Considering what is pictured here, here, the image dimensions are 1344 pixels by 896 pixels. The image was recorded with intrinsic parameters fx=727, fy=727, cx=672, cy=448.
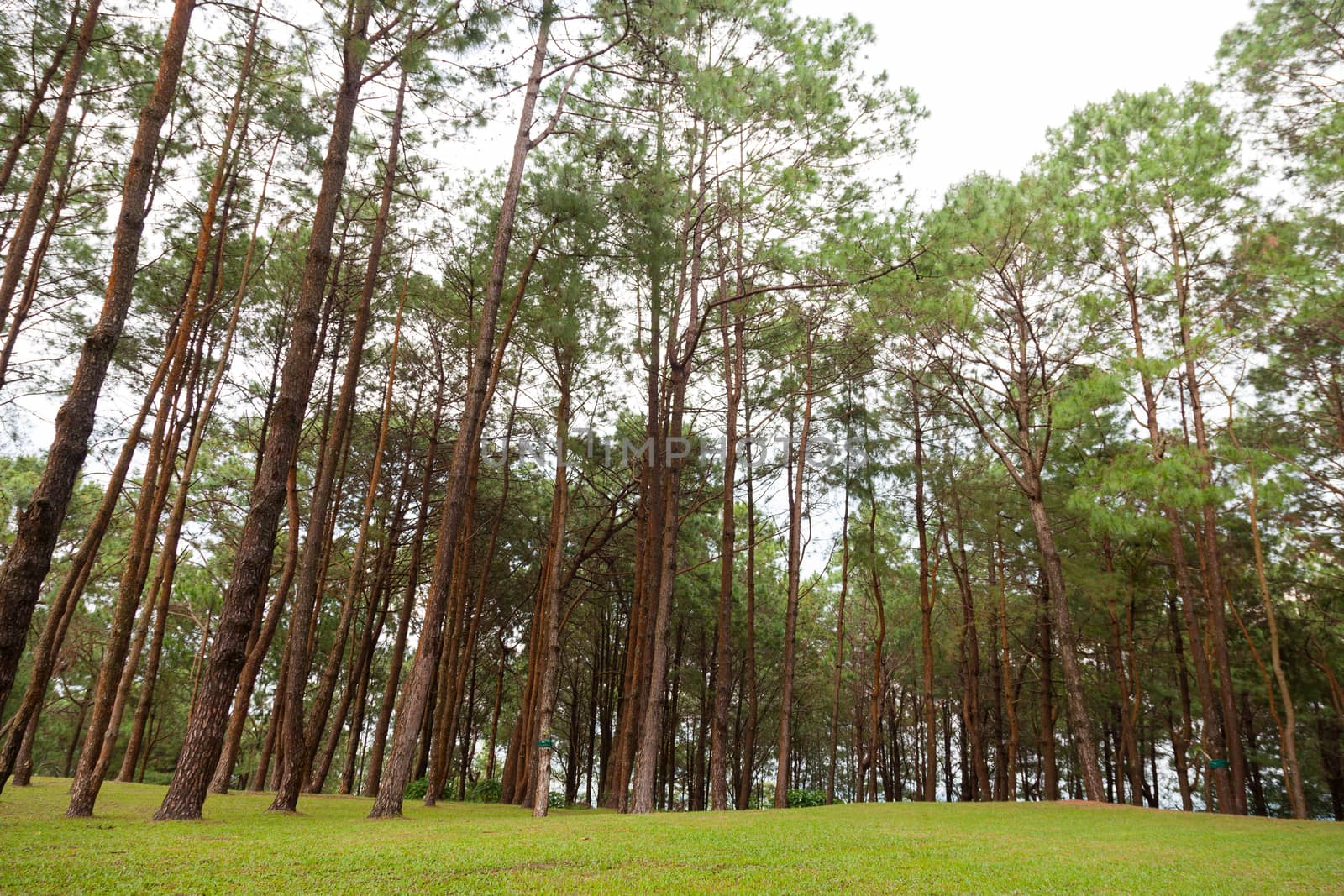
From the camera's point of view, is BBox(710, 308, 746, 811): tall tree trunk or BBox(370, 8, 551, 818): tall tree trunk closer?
BBox(370, 8, 551, 818): tall tree trunk

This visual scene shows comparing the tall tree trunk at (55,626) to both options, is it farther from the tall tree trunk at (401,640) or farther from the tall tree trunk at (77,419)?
the tall tree trunk at (401,640)

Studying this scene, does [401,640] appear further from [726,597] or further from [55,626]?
[55,626]

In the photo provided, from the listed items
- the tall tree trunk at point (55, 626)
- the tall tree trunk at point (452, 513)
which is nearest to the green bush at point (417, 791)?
the tall tree trunk at point (452, 513)

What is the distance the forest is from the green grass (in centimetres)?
100

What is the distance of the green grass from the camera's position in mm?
3426

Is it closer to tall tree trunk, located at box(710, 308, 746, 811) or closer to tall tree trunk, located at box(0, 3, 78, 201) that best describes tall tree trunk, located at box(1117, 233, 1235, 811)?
tall tree trunk, located at box(710, 308, 746, 811)

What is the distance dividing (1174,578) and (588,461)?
11817mm

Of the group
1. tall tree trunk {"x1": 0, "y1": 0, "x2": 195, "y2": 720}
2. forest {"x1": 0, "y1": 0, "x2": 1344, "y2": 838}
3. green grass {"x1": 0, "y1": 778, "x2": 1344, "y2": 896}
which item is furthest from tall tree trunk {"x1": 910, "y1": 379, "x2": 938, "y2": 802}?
tall tree trunk {"x1": 0, "y1": 0, "x2": 195, "y2": 720}

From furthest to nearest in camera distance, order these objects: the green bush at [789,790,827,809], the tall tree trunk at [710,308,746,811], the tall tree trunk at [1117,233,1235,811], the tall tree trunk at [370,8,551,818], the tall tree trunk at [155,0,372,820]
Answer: the green bush at [789,790,827,809] → the tall tree trunk at [1117,233,1235,811] → the tall tree trunk at [710,308,746,811] → the tall tree trunk at [370,8,551,818] → the tall tree trunk at [155,0,372,820]

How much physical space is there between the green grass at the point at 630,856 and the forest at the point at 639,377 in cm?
100

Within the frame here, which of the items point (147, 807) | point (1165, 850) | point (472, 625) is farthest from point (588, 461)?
point (1165, 850)

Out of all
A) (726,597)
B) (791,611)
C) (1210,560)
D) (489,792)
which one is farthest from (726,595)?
(489,792)

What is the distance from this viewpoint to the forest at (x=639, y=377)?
23.9 feet

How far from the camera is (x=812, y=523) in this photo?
16078 mm
